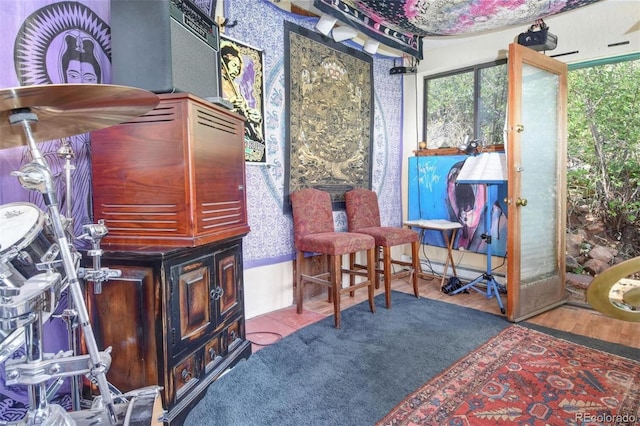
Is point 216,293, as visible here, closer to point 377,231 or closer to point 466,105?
point 377,231

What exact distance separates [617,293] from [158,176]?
1517 millimetres

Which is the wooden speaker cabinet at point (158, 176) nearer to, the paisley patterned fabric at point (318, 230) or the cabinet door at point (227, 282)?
the cabinet door at point (227, 282)

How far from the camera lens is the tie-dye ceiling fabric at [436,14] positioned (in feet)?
8.92

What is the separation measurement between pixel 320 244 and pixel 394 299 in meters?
1.05

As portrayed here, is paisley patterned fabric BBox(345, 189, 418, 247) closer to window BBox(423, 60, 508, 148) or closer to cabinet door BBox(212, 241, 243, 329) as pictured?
window BBox(423, 60, 508, 148)

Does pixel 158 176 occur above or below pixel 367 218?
above

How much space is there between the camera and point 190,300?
62.6 inches

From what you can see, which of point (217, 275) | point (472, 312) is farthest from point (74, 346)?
point (472, 312)

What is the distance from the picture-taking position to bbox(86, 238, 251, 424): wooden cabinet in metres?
1.43

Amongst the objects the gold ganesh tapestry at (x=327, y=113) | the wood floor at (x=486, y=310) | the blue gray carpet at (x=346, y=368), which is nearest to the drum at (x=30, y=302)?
the blue gray carpet at (x=346, y=368)

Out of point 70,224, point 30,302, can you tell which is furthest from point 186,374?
point 30,302

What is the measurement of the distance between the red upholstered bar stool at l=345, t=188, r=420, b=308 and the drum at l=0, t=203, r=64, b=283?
Answer: 2.35 meters

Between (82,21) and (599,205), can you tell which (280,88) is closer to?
(82,21)

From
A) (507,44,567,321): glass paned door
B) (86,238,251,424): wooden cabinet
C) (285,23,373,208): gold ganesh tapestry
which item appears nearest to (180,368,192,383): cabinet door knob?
(86,238,251,424): wooden cabinet
